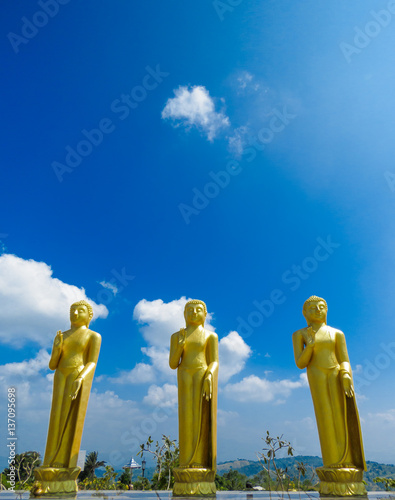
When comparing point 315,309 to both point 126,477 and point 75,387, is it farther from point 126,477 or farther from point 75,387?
point 126,477

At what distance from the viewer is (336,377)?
7035mm

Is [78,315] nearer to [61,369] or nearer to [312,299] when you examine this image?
[61,369]

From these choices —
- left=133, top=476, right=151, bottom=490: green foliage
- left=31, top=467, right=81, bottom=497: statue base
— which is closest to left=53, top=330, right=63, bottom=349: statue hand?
left=31, top=467, right=81, bottom=497: statue base

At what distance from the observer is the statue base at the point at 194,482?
244 inches

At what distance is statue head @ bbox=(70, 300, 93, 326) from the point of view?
26.1ft

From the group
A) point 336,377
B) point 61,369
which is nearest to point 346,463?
point 336,377

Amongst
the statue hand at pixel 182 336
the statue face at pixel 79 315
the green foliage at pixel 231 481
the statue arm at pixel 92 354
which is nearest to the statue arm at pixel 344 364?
the statue hand at pixel 182 336

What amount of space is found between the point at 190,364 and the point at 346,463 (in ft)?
10.4

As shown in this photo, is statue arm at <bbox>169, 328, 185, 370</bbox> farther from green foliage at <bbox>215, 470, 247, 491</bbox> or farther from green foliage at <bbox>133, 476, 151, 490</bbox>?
green foliage at <bbox>215, 470, 247, 491</bbox>

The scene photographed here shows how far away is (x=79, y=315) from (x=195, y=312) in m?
2.47

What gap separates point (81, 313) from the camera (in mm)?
8000

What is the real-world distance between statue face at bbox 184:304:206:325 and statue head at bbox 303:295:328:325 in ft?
7.15

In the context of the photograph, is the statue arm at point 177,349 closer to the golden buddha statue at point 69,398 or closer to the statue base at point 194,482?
the golden buddha statue at point 69,398

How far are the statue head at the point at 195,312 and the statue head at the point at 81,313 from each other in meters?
2.12
